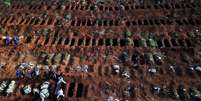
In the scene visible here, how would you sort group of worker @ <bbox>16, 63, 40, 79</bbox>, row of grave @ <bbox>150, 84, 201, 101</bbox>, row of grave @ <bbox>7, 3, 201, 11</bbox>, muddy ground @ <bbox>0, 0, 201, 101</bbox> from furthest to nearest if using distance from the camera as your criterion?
1. row of grave @ <bbox>7, 3, 201, 11</bbox>
2. group of worker @ <bbox>16, 63, 40, 79</bbox>
3. muddy ground @ <bbox>0, 0, 201, 101</bbox>
4. row of grave @ <bbox>150, 84, 201, 101</bbox>

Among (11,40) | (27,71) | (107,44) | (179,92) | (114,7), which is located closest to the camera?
(179,92)

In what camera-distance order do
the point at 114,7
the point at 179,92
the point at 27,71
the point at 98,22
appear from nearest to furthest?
the point at 179,92 → the point at 27,71 → the point at 98,22 → the point at 114,7

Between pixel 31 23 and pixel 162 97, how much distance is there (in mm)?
7142

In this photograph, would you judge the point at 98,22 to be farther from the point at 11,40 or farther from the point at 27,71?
the point at 27,71

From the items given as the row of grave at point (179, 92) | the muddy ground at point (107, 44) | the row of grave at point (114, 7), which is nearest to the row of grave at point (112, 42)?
the muddy ground at point (107, 44)

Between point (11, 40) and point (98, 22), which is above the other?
point (98, 22)

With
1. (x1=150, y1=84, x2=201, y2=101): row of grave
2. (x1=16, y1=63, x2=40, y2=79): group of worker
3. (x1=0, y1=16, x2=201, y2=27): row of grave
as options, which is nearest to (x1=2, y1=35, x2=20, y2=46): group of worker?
(x1=0, y1=16, x2=201, y2=27): row of grave

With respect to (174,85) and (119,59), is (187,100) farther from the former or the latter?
(119,59)

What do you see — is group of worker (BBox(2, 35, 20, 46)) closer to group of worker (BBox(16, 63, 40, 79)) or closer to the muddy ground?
the muddy ground

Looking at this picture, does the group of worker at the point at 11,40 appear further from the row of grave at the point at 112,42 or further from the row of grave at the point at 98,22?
the row of grave at the point at 98,22

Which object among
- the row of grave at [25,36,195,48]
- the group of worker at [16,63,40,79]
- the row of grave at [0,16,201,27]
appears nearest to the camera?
the group of worker at [16,63,40,79]

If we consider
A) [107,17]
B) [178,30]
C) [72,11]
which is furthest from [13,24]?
[178,30]

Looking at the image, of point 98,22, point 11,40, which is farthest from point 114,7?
point 11,40

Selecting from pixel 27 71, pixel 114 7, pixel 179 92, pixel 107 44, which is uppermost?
pixel 114 7
